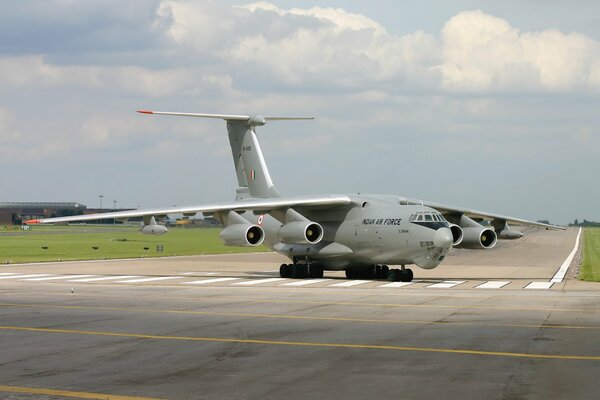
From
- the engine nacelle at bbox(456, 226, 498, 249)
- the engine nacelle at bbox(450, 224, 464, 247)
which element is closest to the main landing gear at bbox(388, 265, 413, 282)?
the engine nacelle at bbox(450, 224, 464, 247)

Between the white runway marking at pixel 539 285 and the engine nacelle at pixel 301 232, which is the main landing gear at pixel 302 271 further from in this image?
the white runway marking at pixel 539 285

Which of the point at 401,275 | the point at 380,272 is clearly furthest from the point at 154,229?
the point at 401,275

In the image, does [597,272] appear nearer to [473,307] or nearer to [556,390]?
[473,307]

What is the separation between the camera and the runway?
1115cm

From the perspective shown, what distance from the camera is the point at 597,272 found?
40250mm

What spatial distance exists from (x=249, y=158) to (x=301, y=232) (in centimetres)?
755

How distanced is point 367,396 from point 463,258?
46672 millimetres

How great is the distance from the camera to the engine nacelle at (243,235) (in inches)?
1362

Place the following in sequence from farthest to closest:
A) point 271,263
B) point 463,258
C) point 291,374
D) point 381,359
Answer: point 463,258
point 271,263
point 381,359
point 291,374

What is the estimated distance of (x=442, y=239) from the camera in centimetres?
3180

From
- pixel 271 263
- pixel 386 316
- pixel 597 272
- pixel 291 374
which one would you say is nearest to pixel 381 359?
pixel 291 374

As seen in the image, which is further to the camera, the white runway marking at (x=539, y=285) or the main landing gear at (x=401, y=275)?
the main landing gear at (x=401, y=275)

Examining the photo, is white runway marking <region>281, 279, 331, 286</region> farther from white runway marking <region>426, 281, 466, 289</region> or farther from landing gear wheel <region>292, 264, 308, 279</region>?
white runway marking <region>426, 281, 466, 289</region>

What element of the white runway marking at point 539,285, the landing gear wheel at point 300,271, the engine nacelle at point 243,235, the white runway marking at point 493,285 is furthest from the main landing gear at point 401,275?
the engine nacelle at point 243,235
